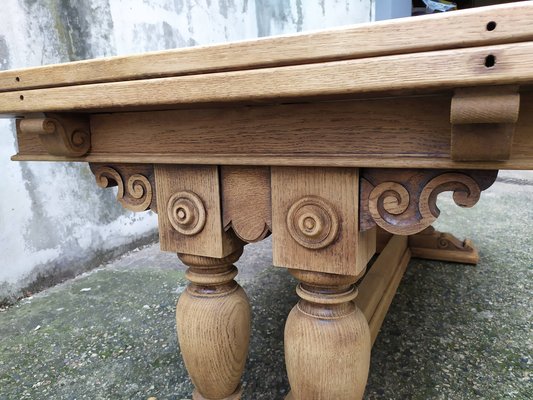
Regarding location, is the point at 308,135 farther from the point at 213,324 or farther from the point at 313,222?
the point at 213,324

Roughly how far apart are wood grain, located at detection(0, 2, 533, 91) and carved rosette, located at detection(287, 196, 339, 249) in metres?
0.23

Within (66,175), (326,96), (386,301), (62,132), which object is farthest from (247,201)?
(66,175)

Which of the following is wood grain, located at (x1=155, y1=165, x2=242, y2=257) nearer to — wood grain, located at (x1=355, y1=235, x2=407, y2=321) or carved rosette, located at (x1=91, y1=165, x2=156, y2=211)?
carved rosette, located at (x1=91, y1=165, x2=156, y2=211)

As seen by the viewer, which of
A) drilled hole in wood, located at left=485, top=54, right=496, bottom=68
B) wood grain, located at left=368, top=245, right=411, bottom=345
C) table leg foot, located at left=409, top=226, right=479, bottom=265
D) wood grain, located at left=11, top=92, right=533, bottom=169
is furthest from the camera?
table leg foot, located at left=409, top=226, right=479, bottom=265

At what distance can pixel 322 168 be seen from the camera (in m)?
0.62

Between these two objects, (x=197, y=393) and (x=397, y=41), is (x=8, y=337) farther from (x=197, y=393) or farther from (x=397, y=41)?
(x=397, y=41)

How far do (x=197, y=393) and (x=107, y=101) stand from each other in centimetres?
64

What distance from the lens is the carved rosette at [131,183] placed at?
0.79 metres

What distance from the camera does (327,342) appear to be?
669 millimetres

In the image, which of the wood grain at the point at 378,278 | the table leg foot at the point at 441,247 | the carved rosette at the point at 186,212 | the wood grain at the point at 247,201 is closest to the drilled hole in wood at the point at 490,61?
the wood grain at the point at 247,201

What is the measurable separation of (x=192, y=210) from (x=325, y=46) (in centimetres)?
39

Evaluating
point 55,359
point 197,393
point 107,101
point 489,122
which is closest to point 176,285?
point 55,359

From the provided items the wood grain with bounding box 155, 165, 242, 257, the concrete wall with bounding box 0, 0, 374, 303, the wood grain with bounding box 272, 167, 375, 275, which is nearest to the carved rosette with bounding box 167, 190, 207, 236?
the wood grain with bounding box 155, 165, 242, 257

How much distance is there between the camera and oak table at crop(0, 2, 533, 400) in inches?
17.1
